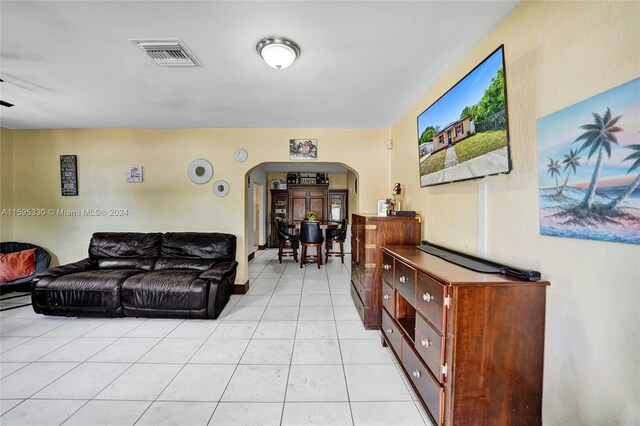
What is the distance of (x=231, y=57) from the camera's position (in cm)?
204

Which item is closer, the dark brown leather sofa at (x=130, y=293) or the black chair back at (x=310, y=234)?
the dark brown leather sofa at (x=130, y=293)

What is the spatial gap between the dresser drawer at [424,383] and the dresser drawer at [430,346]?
6 cm

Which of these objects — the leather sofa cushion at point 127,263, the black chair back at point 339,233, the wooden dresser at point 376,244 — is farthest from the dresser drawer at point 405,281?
the black chair back at point 339,233

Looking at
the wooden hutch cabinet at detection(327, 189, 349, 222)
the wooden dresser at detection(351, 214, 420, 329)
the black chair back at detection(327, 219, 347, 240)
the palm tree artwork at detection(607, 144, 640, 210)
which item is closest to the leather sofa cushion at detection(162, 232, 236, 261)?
the wooden dresser at detection(351, 214, 420, 329)

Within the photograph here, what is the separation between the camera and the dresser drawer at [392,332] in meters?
2.05

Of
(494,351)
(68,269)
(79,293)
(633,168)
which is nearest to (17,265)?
(68,269)

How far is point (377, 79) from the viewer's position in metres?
2.40

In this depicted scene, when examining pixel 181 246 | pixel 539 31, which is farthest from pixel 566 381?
pixel 181 246

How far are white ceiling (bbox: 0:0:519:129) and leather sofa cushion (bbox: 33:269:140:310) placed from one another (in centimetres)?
213

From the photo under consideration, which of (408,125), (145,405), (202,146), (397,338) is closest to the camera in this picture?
(145,405)

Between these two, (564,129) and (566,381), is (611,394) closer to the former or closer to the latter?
(566,381)

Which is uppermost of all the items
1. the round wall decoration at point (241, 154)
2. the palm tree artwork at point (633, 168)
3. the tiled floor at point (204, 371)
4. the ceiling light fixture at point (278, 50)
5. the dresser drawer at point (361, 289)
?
the ceiling light fixture at point (278, 50)

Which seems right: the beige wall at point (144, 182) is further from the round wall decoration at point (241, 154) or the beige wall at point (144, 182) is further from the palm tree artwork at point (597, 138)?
the palm tree artwork at point (597, 138)

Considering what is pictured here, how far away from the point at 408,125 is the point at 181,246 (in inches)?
140
